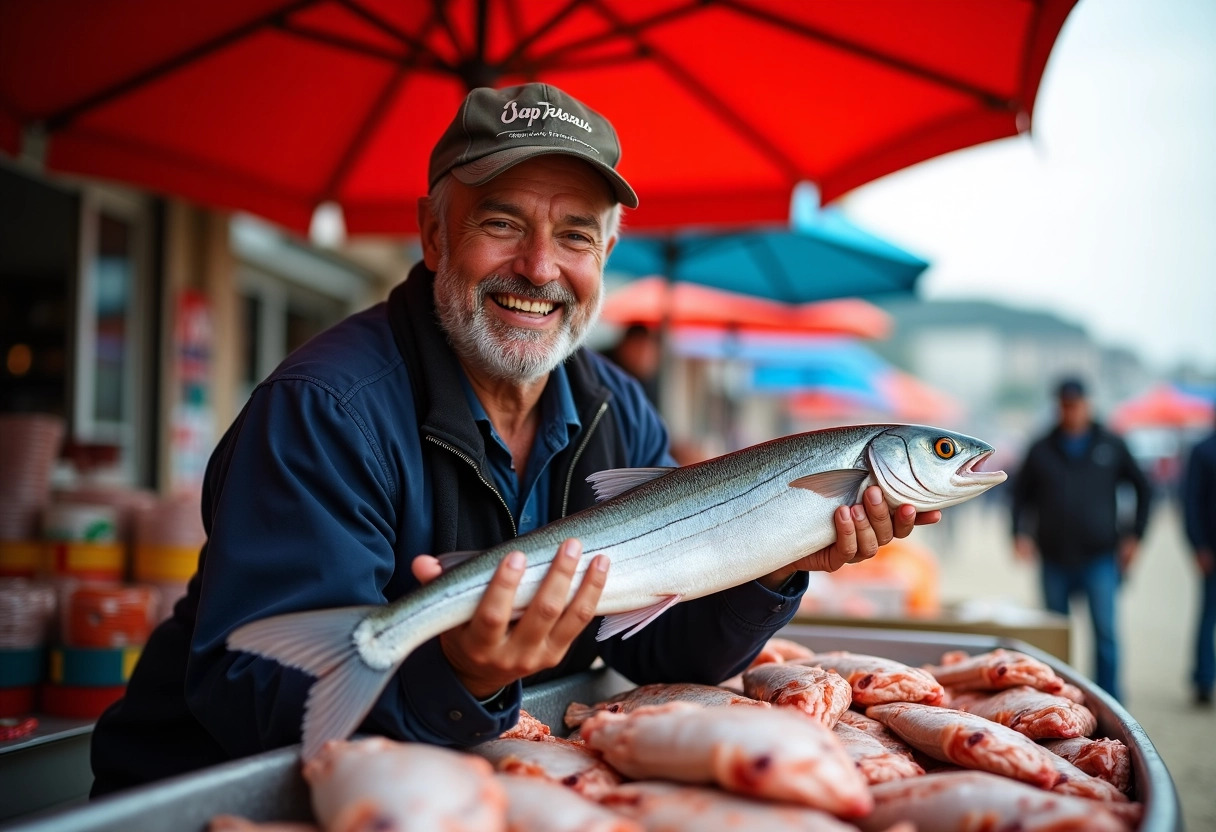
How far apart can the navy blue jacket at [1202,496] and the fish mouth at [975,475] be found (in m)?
7.56

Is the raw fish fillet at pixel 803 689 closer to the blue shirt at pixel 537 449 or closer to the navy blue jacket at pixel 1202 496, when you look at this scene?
the blue shirt at pixel 537 449

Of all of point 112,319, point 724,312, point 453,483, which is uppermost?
point 724,312

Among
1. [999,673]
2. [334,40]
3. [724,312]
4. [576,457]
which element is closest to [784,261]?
[724,312]

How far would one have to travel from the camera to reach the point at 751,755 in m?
1.44

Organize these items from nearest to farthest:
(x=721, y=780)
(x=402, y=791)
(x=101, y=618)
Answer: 1. (x=402, y=791)
2. (x=721, y=780)
3. (x=101, y=618)

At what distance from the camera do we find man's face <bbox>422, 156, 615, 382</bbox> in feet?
7.81

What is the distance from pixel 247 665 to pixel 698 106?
3.61 m

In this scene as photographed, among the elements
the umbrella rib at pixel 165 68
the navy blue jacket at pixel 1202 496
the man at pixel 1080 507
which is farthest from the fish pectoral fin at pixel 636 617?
the navy blue jacket at pixel 1202 496

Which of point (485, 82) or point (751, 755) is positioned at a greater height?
point (485, 82)

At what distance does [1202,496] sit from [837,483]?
7.97m

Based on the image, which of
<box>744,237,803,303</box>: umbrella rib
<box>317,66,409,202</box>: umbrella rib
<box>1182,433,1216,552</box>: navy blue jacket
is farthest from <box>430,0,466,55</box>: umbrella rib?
<box>1182,433,1216,552</box>: navy blue jacket

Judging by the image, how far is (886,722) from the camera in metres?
2.30

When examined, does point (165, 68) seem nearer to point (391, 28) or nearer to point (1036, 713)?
point (391, 28)

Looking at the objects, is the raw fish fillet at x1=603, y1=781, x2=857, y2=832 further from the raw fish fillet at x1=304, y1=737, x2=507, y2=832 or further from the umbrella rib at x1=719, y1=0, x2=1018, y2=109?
the umbrella rib at x1=719, y1=0, x2=1018, y2=109
